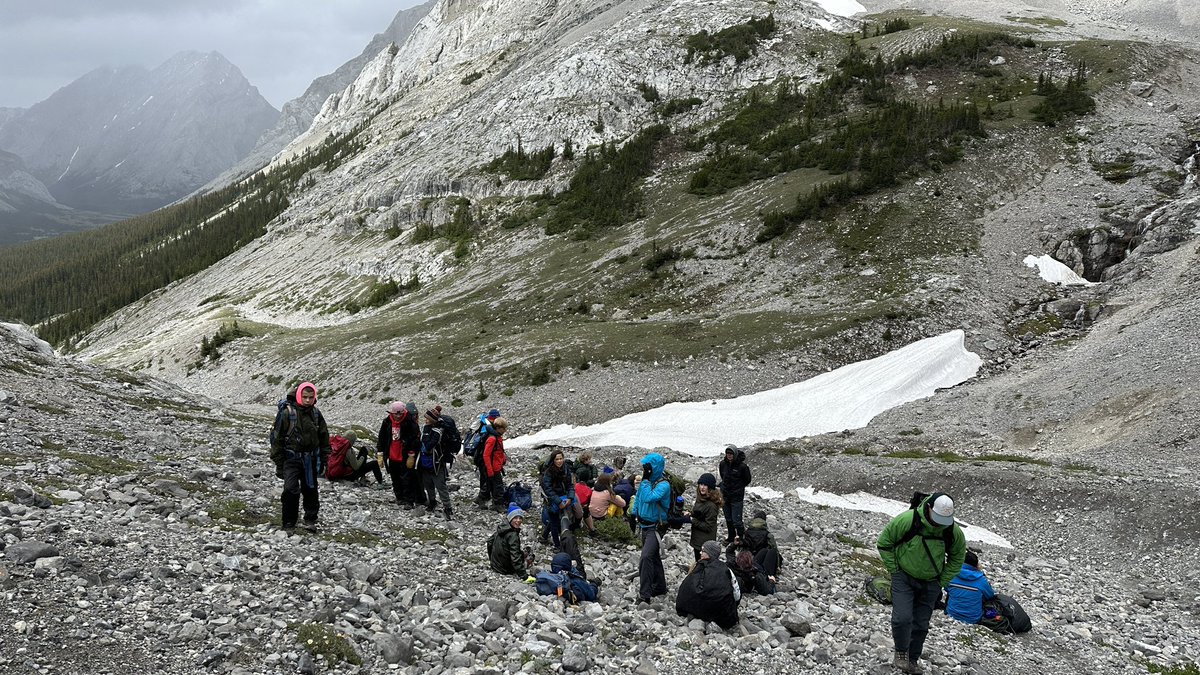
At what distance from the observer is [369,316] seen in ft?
252

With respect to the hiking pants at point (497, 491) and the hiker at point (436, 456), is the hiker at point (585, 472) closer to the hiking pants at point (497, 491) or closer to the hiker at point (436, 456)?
the hiking pants at point (497, 491)

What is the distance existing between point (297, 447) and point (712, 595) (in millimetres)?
8391

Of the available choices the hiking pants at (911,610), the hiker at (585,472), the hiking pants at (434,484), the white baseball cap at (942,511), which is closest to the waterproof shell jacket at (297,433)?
the hiking pants at (434,484)

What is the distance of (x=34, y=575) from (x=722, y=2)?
405 ft

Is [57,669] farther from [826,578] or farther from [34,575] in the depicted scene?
[826,578]

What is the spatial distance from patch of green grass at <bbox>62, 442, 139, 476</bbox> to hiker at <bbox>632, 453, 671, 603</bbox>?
11.9 metres

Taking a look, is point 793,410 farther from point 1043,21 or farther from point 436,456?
point 1043,21

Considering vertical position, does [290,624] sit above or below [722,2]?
below

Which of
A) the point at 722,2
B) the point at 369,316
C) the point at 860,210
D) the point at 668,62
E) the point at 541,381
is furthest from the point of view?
the point at 722,2

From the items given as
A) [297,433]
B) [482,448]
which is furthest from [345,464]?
[297,433]

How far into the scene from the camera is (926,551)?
10.5m

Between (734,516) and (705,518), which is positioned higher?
(705,518)

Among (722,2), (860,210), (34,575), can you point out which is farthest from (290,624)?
(722,2)

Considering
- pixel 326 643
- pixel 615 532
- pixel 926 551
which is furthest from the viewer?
pixel 615 532
